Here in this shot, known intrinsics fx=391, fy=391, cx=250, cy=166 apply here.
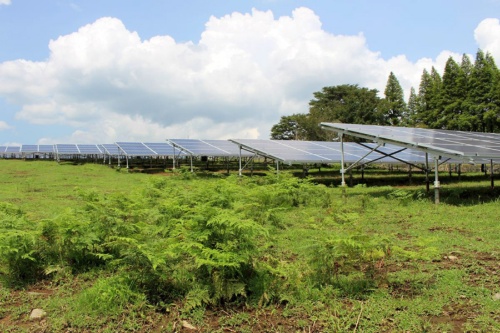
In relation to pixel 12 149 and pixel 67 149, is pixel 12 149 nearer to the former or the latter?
pixel 12 149

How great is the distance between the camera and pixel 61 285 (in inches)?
234

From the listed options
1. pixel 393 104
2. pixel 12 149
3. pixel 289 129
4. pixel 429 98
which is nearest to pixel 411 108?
pixel 393 104

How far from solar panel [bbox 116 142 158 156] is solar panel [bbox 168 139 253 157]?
11.3 ft

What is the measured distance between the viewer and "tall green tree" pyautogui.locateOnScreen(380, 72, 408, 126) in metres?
57.7

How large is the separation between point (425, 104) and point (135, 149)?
127 ft

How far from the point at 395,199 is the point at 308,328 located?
9.97m

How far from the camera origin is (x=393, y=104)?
57781 mm

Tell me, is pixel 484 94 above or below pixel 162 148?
above

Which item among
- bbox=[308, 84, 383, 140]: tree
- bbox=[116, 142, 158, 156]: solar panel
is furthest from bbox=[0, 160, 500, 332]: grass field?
bbox=[308, 84, 383, 140]: tree

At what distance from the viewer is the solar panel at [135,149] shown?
3382 centimetres

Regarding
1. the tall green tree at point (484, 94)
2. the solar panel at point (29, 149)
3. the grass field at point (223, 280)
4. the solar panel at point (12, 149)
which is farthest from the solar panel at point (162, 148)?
the tall green tree at point (484, 94)

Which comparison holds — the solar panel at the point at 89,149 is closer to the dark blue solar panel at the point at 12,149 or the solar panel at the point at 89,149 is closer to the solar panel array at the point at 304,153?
the dark blue solar panel at the point at 12,149

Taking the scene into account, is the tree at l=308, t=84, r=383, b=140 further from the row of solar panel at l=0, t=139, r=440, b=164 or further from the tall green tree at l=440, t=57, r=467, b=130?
the row of solar panel at l=0, t=139, r=440, b=164

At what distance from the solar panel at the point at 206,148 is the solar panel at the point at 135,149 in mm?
3442
